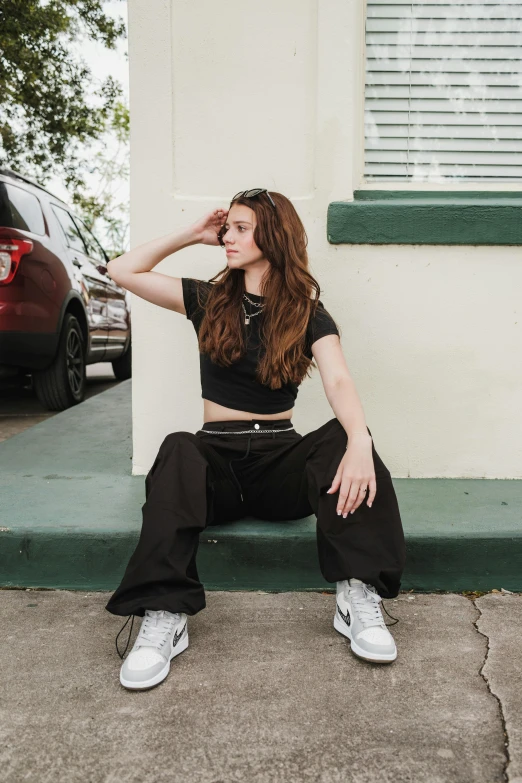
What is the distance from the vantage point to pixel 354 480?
207 cm

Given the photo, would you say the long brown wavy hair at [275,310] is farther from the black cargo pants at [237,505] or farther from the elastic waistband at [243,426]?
the black cargo pants at [237,505]

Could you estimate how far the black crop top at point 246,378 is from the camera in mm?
2510

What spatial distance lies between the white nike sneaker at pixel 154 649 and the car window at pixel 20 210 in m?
3.69

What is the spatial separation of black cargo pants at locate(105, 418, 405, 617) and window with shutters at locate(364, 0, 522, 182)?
5.33 ft

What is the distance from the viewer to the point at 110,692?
1.87 metres

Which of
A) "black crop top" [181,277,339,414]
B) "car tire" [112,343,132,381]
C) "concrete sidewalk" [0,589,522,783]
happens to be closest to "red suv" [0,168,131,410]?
"car tire" [112,343,132,381]

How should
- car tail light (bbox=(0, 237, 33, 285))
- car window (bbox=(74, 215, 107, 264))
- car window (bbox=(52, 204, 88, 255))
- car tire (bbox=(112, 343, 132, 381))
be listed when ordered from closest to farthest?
1. car tail light (bbox=(0, 237, 33, 285))
2. car window (bbox=(52, 204, 88, 255))
3. car window (bbox=(74, 215, 107, 264))
4. car tire (bbox=(112, 343, 132, 381))

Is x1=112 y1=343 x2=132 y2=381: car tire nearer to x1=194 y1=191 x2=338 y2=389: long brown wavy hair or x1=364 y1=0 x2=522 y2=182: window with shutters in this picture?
x1=364 y1=0 x2=522 y2=182: window with shutters

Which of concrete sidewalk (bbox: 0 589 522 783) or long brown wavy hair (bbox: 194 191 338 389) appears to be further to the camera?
long brown wavy hair (bbox: 194 191 338 389)

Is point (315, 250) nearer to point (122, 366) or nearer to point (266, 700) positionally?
point (266, 700)

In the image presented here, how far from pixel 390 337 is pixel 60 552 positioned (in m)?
1.71

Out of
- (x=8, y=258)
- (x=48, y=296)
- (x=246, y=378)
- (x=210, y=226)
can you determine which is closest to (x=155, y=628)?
(x=246, y=378)

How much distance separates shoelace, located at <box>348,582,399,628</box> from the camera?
2070 millimetres

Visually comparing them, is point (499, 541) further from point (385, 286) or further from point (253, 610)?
point (385, 286)
